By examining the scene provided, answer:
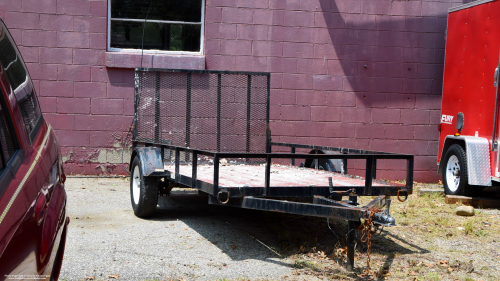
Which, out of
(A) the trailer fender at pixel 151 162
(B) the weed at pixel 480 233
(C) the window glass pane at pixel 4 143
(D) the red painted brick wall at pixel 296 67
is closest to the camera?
(C) the window glass pane at pixel 4 143

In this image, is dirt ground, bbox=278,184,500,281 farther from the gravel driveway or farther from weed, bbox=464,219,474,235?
the gravel driveway

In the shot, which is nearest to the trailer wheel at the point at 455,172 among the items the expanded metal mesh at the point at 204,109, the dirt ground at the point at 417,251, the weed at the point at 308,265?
the dirt ground at the point at 417,251

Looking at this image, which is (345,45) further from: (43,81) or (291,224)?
(43,81)

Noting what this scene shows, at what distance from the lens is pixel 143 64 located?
8.87 metres

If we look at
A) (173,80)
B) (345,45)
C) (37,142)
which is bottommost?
(37,142)

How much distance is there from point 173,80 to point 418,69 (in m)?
5.00

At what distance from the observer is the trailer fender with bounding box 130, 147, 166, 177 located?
217 inches

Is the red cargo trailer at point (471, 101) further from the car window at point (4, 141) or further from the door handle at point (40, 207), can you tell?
the car window at point (4, 141)

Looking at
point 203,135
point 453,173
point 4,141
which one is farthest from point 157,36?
point 4,141

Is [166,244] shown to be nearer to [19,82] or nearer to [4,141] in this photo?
[19,82]

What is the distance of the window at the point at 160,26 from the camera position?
8945mm

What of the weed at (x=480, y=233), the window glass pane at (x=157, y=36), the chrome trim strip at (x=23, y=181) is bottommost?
the weed at (x=480, y=233)

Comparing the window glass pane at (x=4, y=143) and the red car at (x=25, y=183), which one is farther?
the window glass pane at (x=4, y=143)

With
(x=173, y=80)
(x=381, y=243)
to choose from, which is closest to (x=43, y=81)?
(x=173, y=80)
